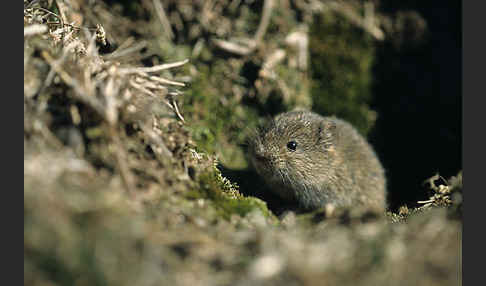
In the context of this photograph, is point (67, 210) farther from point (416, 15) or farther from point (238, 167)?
point (416, 15)

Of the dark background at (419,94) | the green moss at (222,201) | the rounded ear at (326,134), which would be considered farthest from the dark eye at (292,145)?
the dark background at (419,94)

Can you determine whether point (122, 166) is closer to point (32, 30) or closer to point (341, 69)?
point (32, 30)

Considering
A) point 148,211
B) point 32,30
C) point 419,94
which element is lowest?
point 419,94

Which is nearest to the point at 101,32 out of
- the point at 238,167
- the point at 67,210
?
the point at 238,167

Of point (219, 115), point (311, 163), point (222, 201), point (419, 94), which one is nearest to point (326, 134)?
point (311, 163)

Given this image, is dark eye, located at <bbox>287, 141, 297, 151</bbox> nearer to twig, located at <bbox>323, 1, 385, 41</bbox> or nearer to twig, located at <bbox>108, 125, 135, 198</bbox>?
twig, located at <bbox>108, 125, 135, 198</bbox>

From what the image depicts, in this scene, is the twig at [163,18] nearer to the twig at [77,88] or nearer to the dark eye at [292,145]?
the dark eye at [292,145]
